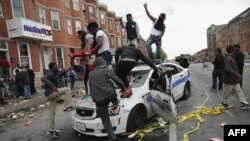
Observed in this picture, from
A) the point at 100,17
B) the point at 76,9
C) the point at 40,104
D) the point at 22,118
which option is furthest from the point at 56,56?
the point at 100,17

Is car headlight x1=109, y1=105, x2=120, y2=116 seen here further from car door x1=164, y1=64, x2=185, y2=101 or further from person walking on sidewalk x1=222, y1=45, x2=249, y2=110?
person walking on sidewalk x1=222, y1=45, x2=249, y2=110

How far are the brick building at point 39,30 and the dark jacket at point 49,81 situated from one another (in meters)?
11.0

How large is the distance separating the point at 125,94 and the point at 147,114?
947 millimetres

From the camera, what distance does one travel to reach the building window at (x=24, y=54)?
17730 mm

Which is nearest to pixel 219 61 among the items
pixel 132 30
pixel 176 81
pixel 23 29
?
pixel 176 81

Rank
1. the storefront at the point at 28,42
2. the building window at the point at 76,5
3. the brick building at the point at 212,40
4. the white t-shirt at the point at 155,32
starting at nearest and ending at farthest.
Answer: the white t-shirt at the point at 155,32, the storefront at the point at 28,42, the building window at the point at 76,5, the brick building at the point at 212,40

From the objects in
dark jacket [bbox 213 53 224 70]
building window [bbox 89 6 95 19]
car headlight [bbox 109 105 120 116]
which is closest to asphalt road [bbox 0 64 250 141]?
car headlight [bbox 109 105 120 116]

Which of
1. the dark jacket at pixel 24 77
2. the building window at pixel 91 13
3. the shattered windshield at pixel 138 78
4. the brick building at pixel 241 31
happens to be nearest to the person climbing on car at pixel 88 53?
the shattered windshield at pixel 138 78

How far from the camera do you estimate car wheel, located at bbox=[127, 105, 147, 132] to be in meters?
5.40

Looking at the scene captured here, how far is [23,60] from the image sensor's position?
18.0 metres

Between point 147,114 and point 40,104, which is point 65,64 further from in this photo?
point 147,114

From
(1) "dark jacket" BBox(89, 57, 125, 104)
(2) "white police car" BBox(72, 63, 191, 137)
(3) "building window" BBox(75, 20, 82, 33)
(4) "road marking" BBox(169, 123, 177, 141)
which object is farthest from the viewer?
(3) "building window" BBox(75, 20, 82, 33)

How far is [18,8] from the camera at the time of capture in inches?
702

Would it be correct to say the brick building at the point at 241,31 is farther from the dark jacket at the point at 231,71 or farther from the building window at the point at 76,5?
the dark jacket at the point at 231,71
